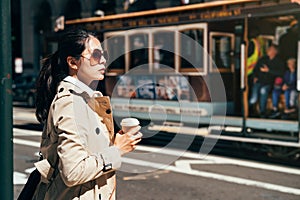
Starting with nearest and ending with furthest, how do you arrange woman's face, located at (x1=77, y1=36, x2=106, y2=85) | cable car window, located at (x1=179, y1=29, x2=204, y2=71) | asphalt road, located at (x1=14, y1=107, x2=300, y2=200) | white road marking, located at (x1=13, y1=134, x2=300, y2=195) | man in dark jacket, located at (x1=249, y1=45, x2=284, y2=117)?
woman's face, located at (x1=77, y1=36, x2=106, y2=85), asphalt road, located at (x1=14, y1=107, x2=300, y2=200), white road marking, located at (x1=13, y1=134, x2=300, y2=195), man in dark jacket, located at (x1=249, y1=45, x2=284, y2=117), cable car window, located at (x1=179, y1=29, x2=204, y2=71)

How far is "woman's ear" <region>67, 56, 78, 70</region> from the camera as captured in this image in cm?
257

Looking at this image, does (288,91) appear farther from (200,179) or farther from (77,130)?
(77,130)

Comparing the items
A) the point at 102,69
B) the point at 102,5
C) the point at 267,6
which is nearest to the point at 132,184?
the point at 267,6

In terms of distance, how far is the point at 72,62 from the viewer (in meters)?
2.57

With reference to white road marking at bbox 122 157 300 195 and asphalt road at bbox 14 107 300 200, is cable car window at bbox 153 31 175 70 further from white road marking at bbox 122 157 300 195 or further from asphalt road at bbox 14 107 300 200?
white road marking at bbox 122 157 300 195

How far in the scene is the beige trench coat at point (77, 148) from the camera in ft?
7.54

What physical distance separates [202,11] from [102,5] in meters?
23.9

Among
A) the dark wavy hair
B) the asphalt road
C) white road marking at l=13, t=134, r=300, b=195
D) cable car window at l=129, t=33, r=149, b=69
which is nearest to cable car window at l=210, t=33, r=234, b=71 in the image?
cable car window at l=129, t=33, r=149, b=69

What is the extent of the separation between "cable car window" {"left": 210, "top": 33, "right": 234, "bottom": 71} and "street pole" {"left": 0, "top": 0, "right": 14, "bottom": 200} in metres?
9.44

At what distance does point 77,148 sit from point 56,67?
58cm

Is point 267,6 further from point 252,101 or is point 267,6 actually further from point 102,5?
point 102,5

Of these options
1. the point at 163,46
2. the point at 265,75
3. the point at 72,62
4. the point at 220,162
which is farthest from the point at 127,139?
the point at 163,46

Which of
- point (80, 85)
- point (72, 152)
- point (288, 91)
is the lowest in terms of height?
point (288, 91)

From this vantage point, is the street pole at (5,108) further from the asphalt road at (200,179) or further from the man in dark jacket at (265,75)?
the man in dark jacket at (265,75)
